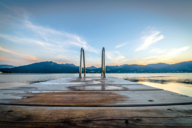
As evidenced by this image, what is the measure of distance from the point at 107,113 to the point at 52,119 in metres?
0.55

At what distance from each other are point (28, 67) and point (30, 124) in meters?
143

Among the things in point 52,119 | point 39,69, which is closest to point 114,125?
point 52,119

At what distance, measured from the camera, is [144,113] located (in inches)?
40.0

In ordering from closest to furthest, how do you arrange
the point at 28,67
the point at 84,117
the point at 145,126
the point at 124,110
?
the point at 145,126, the point at 84,117, the point at 124,110, the point at 28,67

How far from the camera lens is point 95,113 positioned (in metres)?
1.01

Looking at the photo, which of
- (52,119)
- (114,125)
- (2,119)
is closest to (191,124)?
(114,125)

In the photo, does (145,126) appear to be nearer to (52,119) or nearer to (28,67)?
(52,119)

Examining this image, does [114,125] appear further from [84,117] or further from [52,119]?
[52,119]

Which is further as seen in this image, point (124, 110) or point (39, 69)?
point (39, 69)

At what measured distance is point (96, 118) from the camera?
0.91 meters

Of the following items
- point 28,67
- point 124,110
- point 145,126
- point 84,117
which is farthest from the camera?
point 28,67

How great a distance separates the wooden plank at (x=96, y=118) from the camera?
0.83m

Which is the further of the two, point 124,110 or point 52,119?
point 124,110

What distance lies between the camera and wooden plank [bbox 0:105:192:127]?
83 centimetres
